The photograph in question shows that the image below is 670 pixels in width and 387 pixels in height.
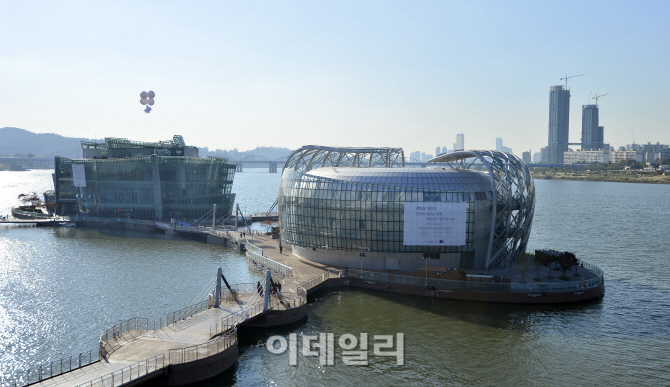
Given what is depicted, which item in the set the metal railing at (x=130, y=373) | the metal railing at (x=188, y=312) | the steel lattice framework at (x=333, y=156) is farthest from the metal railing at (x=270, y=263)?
the metal railing at (x=130, y=373)

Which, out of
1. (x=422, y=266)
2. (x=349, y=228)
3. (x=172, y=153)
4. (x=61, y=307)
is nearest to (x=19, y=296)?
(x=61, y=307)

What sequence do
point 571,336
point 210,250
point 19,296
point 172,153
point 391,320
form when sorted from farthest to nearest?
point 172,153
point 210,250
point 19,296
point 391,320
point 571,336

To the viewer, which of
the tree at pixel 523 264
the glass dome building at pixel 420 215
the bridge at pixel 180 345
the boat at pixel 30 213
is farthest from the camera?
the boat at pixel 30 213

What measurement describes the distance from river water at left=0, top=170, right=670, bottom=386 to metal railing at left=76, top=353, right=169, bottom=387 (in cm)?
435

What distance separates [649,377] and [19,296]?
67.2m

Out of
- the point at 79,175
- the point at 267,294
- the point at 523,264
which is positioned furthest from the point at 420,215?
the point at 79,175

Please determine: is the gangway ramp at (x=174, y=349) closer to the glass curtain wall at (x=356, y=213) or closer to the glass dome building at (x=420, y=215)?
the glass curtain wall at (x=356, y=213)

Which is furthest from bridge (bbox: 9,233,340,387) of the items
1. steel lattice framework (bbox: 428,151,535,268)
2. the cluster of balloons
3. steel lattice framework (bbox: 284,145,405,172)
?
the cluster of balloons

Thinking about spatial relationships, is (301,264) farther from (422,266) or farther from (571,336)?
(571,336)

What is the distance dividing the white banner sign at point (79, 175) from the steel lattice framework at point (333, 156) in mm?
70818

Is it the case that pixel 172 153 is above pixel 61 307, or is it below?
above

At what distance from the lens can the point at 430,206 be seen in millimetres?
68125

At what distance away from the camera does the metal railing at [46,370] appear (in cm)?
3928

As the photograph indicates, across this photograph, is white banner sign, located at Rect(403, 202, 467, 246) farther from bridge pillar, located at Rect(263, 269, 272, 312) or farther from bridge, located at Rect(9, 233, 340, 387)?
bridge pillar, located at Rect(263, 269, 272, 312)
